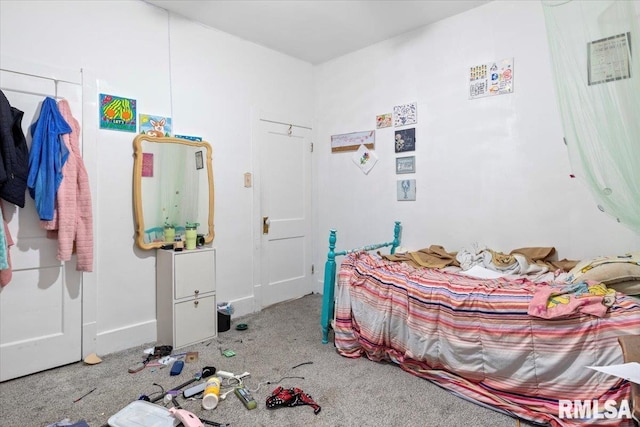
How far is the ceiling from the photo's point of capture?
2730 mm

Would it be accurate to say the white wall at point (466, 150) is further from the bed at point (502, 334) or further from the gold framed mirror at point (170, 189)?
the gold framed mirror at point (170, 189)

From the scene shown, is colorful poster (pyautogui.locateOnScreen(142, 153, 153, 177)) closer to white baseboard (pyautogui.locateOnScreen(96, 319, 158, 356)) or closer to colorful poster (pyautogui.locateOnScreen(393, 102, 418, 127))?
white baseboard (pyautogui.locateOnScreen(96, 319, 158, 356))

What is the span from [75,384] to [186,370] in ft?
2.07

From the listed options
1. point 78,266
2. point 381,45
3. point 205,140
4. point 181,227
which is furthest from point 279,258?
point 381,45

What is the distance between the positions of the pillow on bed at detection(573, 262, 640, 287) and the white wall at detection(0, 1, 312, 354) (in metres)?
2.67

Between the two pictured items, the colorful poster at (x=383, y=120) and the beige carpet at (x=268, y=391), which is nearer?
the beige carpet at (x=268, y=391)

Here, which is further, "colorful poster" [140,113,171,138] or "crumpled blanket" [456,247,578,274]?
"colorful poster" [140,113,171,138]

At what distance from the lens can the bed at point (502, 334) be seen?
59.4 inches

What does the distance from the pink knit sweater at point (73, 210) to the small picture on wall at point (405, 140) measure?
99.9 inches

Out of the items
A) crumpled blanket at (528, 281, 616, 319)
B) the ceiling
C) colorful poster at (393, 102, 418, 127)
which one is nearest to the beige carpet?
crumpled blanket at (528, 281, 616, 319)

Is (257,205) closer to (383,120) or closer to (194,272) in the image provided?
(194,272)

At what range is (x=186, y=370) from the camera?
2244 millimetres

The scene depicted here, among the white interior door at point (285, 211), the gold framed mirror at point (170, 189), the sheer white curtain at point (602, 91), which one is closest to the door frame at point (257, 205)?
the white interior door at point (285, 211)

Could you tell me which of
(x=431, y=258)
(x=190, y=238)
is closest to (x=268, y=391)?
(x=190, y=238)
